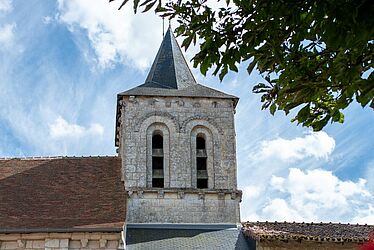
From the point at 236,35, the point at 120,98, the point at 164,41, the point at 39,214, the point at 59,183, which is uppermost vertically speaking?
the point at 164,41

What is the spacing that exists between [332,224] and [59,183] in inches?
291

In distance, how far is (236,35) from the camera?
193 inches

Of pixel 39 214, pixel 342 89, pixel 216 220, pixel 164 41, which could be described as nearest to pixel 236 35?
pixel 342 89

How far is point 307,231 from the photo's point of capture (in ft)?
57.4

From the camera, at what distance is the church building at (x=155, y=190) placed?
15633 millimetres

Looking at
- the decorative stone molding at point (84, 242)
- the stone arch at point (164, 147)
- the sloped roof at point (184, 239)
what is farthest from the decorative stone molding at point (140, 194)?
the decorative stone molding at point (84, 242)

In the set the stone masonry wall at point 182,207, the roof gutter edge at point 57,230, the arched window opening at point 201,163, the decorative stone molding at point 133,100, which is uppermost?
the decorative stone molding at point 133,100

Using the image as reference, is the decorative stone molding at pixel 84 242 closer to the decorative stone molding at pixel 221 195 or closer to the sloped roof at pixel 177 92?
the decorative stone molding at pixel 221 195

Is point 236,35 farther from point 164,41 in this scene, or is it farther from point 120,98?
point 164,41

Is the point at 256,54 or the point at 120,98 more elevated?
the point at 120,98

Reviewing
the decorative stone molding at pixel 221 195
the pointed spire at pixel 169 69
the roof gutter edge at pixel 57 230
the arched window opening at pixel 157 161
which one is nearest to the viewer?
the roof gutter edge at pixel 57 230

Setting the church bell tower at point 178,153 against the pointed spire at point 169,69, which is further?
the pointed spire at point 169,69

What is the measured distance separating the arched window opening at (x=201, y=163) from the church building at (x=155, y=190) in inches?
1.1

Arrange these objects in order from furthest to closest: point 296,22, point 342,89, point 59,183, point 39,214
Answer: point 59,183 < point 39,214 < point 342,89 < point 296,22
